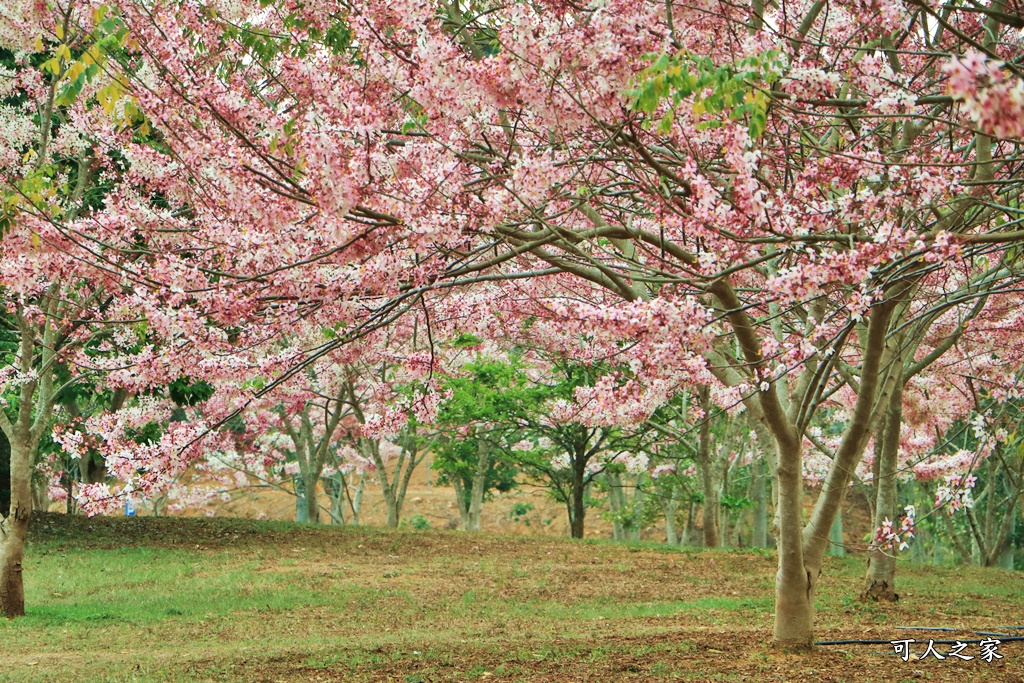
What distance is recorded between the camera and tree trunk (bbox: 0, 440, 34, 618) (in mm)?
10094

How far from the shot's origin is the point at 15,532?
397 inches

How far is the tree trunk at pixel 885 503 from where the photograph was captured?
1046 cm

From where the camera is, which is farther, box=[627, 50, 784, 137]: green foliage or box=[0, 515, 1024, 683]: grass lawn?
box=[0, 515, 1024, 683]: grass lawn

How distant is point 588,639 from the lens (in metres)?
8.37

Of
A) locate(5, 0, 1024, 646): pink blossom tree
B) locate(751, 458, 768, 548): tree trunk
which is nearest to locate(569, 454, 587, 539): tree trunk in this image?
locate(751, 458, 768, 548): tree trunk

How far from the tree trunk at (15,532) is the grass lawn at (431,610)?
0.31m

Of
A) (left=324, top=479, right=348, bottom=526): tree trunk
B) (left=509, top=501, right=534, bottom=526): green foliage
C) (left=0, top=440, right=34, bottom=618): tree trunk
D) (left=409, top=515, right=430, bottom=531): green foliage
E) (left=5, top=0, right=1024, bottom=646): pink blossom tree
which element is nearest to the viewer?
(left=5, top=0, right=1024, bottom=646): pink blossom tree

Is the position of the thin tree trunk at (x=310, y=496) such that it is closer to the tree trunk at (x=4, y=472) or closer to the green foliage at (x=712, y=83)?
the tree trunk at (x=4, y=472)

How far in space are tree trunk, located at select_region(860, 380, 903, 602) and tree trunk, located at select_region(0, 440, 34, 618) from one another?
9044 millimetres

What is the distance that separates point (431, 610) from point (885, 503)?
5.19 m

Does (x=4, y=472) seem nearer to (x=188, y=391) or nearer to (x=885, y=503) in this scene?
(x=188, y=391)

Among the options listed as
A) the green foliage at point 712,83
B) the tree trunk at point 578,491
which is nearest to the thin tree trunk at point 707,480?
the tree trunk at point 578,491

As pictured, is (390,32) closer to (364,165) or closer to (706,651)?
(364,165)

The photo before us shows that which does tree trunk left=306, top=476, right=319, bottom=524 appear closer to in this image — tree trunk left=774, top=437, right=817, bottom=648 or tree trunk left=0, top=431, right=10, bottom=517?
tree trunk left=0, top=431, right=10, bottom=517
